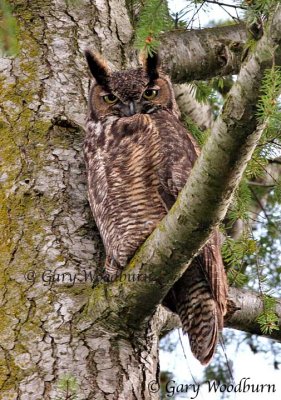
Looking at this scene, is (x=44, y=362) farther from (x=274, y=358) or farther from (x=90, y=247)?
(x=274, y=358)

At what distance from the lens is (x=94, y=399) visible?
7.20 ft

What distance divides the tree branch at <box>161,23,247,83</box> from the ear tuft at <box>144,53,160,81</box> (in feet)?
0.63

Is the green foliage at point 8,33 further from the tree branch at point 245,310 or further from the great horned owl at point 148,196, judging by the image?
the tree branch at point 245,310

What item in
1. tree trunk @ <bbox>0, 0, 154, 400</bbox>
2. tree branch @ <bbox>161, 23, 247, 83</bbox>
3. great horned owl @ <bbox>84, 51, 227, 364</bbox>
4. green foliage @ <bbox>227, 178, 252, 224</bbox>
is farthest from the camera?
tree branch @ <bbox>161, 23, 247, 83</bbox>

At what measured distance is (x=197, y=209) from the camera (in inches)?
76.3

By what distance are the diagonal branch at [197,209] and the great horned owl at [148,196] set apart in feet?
0.59

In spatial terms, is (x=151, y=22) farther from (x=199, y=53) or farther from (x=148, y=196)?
(x=199, y=53)

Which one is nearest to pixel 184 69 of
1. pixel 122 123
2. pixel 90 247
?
pixel 122 123

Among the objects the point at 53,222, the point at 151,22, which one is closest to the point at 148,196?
the point at 53,222

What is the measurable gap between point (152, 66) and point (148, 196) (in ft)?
2.09

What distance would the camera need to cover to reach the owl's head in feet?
9.35

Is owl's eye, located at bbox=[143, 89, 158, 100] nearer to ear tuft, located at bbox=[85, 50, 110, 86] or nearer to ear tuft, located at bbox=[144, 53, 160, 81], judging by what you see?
ear tuft, located at bbox=[144, 53, 160, 81]

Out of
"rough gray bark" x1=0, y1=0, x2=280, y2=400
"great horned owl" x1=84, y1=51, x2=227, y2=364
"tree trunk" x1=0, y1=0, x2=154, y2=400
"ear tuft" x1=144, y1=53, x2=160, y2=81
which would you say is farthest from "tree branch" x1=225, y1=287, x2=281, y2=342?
"ear tuft" x1=144, y1=53, x2=160, y2=81

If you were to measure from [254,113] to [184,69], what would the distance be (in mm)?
1528
